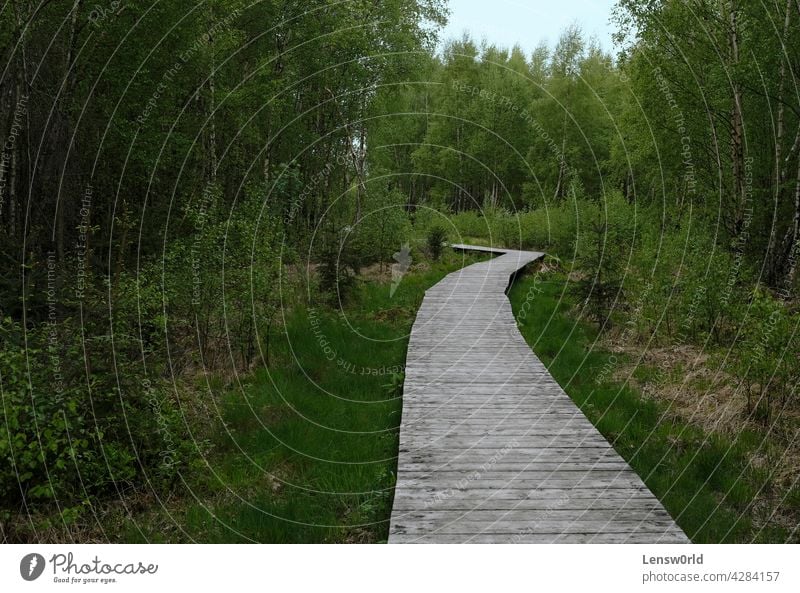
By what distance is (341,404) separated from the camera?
773cm

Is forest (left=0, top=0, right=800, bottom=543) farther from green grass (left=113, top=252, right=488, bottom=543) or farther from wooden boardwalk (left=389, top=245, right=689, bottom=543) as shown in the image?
wooden boardwalk (left=389, top=245, right=689, bottom=543)

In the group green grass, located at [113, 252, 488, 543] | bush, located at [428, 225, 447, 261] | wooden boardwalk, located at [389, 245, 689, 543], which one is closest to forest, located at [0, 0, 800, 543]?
green grass, located at [113, 252, 488, 543]

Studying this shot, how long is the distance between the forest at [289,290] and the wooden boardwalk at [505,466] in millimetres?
424

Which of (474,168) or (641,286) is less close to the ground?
(474,168)

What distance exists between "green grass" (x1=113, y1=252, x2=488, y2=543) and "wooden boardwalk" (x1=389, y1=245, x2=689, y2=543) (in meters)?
0.39

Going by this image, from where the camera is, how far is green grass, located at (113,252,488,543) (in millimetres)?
4836

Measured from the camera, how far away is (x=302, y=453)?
629 cm

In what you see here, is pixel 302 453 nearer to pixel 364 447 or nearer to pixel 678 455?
pixel 364 447

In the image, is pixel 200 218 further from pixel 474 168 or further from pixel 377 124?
pixel 474 168

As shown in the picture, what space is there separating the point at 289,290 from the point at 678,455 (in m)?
6.84

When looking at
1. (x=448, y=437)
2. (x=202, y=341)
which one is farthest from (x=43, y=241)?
(x=448, y=437)

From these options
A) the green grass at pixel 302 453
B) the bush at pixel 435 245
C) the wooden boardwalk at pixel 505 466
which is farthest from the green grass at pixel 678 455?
the bush at pixel 435 245

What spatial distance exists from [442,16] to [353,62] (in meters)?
9.02
